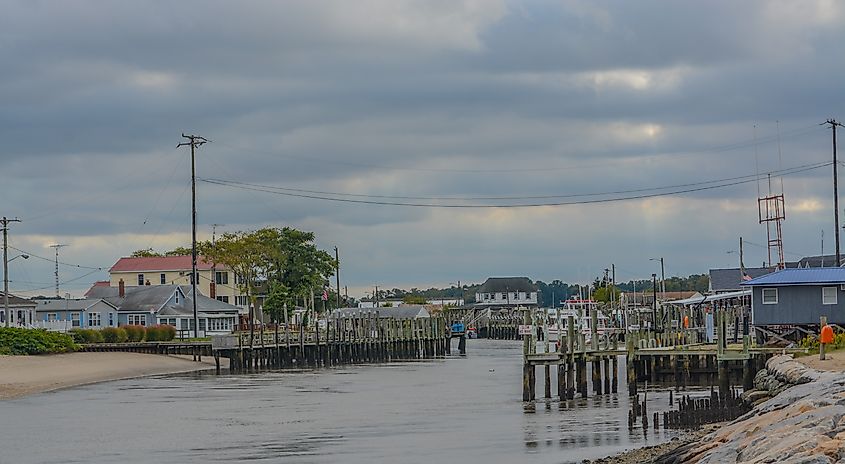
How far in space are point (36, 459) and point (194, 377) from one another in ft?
117

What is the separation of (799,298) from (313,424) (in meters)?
23.7

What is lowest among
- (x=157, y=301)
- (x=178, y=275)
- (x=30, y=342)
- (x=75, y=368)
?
(x=75, y=368)

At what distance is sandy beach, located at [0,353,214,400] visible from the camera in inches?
2251

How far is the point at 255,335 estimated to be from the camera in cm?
7881

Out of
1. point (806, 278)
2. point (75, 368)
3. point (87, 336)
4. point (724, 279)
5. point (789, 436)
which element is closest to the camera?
point (789, 436)

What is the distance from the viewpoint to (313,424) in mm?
38500

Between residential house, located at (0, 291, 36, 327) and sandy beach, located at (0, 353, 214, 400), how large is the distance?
2908 centimetres

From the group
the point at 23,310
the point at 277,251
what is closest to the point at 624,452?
the point at 23,310

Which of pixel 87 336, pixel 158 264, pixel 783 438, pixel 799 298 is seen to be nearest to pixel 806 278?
pixel 799 298

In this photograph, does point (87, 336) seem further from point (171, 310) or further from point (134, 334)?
point (171, 310)

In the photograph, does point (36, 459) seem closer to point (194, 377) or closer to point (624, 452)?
point (624, 452)

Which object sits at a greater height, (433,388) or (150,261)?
(150,261)

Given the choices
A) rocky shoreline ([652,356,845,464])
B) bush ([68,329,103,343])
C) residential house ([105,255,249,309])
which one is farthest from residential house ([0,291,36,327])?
rocky shoreline ([652,356,845,464])

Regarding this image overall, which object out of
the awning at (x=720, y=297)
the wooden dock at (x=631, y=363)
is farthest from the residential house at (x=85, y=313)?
the wooden dock at (x=631, y=363)
